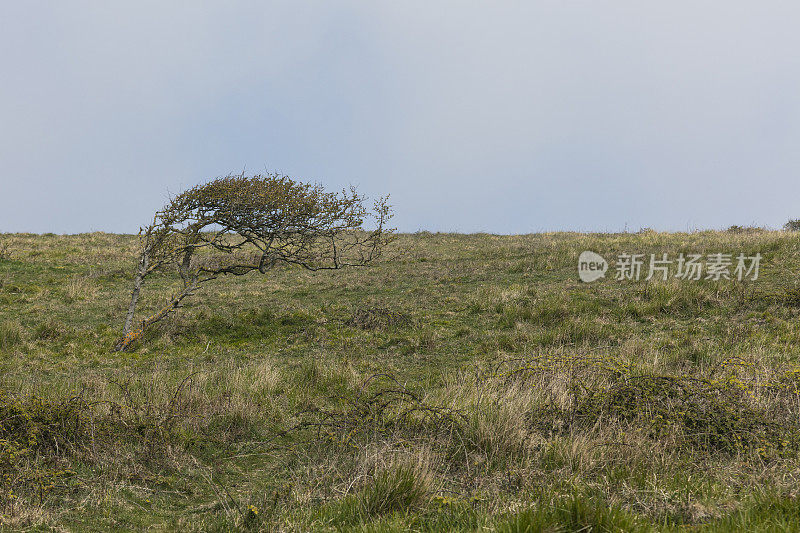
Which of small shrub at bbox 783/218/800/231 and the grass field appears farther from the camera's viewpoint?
small shrub at bbox 783/218/800/231

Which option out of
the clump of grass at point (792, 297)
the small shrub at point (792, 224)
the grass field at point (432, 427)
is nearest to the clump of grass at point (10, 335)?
the grass field at point (432, 427)

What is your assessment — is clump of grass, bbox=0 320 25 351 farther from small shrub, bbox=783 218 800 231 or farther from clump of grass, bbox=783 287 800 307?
small shrub, bbox=783 218 800 231

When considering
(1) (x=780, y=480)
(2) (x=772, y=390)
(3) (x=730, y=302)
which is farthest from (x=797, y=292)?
(1) (x=780, y=480)

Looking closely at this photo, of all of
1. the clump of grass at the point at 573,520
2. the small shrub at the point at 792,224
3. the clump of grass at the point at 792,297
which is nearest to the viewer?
the clump of grass at the point at 573,520

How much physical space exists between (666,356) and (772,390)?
2.97m

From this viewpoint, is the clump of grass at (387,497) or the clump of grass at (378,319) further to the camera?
the clump of grass at (378,319)

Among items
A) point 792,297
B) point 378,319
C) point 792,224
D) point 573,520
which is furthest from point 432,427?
point 792,224

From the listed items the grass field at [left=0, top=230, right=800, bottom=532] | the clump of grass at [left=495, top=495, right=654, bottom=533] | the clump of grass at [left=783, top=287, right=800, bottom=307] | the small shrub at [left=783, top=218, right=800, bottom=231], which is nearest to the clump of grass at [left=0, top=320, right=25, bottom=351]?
the grass field at [left=0, top=230, right=800, bottom=532]

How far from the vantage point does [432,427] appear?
5125 millimetres

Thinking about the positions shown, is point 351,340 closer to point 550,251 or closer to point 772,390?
point 772,390

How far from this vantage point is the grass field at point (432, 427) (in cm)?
355

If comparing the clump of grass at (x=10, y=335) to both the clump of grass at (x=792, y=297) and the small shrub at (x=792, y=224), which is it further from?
the small shrub at (x=792, y=224)

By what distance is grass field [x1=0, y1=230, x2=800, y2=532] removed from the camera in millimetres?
3547

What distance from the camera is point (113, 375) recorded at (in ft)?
30.1
